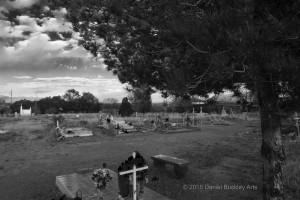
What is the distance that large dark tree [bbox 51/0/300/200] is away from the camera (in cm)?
333

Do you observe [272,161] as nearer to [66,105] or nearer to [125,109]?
[125,109]

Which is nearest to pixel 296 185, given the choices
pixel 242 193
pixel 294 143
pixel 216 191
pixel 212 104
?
pixel 242 193

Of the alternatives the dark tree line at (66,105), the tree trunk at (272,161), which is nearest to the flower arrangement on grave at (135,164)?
the tree trunk at (272,161)

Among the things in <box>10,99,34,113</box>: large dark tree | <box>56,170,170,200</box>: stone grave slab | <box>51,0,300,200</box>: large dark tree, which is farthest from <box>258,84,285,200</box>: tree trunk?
<box>10,99,34,113</box>: large dark tree

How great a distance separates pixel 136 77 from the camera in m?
6.52

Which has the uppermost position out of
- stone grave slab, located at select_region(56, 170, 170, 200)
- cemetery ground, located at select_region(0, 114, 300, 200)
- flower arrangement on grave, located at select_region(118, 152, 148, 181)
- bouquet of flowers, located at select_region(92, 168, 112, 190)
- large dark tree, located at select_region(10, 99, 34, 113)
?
large dark tree, located at select_region(10, 99, 34, 113)

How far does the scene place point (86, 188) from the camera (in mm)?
6645

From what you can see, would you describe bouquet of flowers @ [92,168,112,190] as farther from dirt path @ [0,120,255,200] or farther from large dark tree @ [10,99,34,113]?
large dark tree @ [10,99,34,113]

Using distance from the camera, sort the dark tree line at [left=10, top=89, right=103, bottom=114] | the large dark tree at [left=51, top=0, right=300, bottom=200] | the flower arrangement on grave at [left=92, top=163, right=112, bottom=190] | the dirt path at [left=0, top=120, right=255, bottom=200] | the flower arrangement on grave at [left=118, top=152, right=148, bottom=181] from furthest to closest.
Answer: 1. the dark tree line at [left=10, top=89, right=103, bottom=114]
2. the dirt path at [left=0, top=120, right=255, bottom=200]
3. the flower arrangement on grave at [left=92, top=163, right=112, bottom=190]
4. the flower arrangement on grave at [left=118, top=152, right=148, bottom=181]
5. the large dark tree at [left=51, top=0, right=300, bottom=200]

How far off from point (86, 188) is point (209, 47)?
16.0 feet

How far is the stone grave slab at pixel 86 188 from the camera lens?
603 cm

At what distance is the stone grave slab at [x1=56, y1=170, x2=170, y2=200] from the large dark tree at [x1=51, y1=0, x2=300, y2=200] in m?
2.64

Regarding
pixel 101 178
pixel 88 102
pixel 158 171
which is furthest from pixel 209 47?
pixel 88 102

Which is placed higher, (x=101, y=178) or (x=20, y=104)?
(x=20, y=104)
